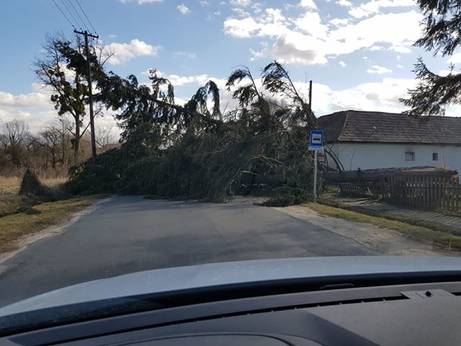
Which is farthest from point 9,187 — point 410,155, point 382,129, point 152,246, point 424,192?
point 410,155

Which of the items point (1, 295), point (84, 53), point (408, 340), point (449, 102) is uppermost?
point (84, 53)

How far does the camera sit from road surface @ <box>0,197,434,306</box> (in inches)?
355

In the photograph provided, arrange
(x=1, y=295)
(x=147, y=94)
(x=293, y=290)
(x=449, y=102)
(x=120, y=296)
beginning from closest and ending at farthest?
(x=120, y=296)
(x=293, y=290)
(x=1, y=295)
(x=449, y=102)
(x=147, y=94)

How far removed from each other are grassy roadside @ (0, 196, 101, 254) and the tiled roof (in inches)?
984

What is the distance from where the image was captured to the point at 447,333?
237cm

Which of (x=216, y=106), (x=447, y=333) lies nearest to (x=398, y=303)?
(x=447, y=333)

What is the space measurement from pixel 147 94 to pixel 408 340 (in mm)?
35321

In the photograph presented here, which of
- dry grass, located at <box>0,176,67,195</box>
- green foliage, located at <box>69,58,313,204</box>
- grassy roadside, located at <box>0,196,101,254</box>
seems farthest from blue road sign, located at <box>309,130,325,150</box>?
dry grass, located at <box>0,176,67,195</box>

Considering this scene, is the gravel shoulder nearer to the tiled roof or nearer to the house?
the house

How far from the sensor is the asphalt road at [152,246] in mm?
9008

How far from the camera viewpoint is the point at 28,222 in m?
A: 17.4

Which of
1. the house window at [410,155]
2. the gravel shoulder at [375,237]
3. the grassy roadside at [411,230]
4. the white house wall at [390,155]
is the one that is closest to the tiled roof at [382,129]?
the white house wall at [390,155]

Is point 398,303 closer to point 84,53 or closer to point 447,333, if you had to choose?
point 447,333

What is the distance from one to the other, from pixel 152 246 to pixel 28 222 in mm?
7358
